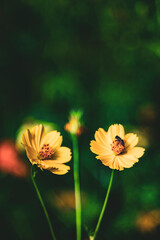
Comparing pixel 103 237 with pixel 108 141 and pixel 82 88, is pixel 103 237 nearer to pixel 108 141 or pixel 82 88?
pixel 108 141

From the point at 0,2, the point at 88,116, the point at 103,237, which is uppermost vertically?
the point at 0,2

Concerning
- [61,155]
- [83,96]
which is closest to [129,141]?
[61,155]

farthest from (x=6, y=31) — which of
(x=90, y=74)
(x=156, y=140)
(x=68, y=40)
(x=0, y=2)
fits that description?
(x=156, y=140)

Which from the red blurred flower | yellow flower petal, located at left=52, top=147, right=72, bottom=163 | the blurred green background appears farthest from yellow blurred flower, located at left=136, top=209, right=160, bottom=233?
yellow flower petal, located at left=52, top=147, right=72, bottom=163

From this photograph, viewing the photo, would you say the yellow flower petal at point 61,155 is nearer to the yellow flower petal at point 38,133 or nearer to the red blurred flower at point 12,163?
the yellow flower petal at point 38,133

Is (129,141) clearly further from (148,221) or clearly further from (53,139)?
(148,221)

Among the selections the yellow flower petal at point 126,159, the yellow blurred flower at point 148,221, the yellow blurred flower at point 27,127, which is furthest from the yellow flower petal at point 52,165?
the yellow blurred flower at point 148,221
